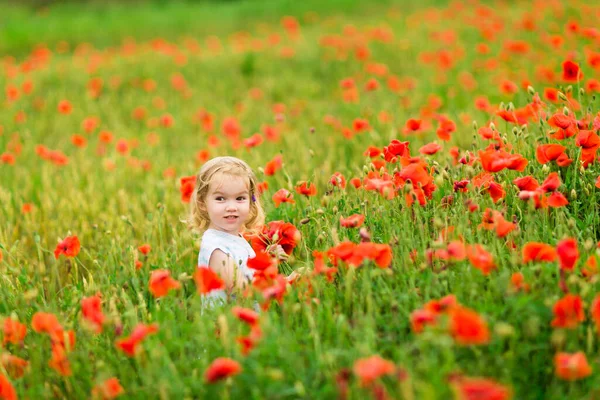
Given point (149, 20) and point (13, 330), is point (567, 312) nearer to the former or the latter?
point (13, 330)

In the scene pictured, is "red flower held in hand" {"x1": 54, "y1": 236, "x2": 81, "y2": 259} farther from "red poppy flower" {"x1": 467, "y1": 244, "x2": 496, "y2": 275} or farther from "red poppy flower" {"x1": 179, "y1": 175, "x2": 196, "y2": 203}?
"red poppy flower" {"x1": 467, "y1": 244, "x2": 496, "y2": 275}

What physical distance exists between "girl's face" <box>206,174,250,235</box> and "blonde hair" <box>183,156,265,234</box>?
0.09ft

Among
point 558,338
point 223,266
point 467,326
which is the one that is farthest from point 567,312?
point 223,266

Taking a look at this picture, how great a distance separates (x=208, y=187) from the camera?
2.72 m

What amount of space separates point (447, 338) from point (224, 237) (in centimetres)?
138

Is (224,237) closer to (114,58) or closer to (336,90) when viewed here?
(336,90)

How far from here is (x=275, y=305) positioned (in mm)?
2258

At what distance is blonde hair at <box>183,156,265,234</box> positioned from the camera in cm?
266

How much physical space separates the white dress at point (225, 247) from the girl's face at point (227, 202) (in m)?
0.04

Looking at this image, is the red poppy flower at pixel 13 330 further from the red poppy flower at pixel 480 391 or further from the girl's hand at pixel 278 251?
the red poppy flower at pixel 480 391

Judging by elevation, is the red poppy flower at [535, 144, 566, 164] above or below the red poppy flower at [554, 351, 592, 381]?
above

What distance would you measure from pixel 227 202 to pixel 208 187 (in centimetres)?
12

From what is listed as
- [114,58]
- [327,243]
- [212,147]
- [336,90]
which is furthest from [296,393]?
[114,58]

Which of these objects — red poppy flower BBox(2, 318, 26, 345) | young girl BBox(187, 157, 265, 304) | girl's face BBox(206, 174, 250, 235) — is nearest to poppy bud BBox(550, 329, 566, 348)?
young girl BBox(187, 157, 265, 304)
